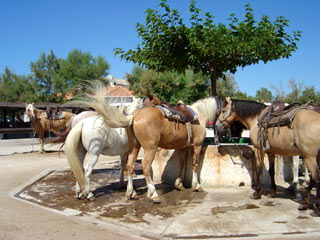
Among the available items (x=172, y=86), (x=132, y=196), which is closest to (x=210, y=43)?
(x=132, y=196)

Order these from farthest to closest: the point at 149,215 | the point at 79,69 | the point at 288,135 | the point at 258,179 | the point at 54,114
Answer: the point at 79,69 < the point at 54,114 < the point at 258,179 < the point at 288,135 < the point at 149,215

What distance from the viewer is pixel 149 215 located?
473 cm

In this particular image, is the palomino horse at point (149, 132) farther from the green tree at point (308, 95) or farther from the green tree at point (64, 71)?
the green tree at point (308, 95)

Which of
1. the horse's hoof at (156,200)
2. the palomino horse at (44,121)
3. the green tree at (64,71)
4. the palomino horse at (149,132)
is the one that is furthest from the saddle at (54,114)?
the green tree at (64,71)

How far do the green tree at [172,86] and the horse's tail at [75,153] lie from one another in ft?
70.1

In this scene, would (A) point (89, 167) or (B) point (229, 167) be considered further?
(B) point (229, 167)

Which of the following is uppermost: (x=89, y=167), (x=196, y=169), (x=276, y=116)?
(x=276, y=116)

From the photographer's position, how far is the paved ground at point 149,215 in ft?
12.8

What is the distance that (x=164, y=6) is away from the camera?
6.81 meters

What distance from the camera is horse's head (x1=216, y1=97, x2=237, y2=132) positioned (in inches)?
239

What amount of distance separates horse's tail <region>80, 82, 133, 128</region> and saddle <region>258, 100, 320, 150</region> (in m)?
2.67

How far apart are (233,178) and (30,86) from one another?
3386 centimetres

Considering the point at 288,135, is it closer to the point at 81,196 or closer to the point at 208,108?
the point at 208,108

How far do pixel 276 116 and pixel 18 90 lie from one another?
1414 inches
